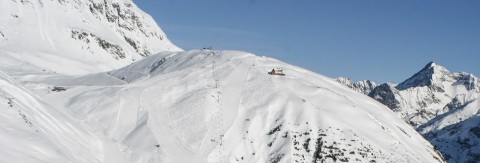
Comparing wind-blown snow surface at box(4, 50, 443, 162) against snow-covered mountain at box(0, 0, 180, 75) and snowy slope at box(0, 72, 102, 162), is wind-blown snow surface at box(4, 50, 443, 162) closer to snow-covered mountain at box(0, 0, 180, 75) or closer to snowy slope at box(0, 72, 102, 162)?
snowy slope at box(0, 72, 102, 162)

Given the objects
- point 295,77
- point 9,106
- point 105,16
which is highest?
point 105,16

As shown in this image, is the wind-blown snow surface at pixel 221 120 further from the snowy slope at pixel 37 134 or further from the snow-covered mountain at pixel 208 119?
the snowy slope at pixel 37 134

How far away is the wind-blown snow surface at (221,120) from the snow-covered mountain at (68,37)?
44702mm

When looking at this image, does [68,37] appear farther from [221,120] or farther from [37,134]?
[37,134]

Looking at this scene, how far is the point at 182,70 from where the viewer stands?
61.1 metres

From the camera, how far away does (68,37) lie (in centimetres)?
13650

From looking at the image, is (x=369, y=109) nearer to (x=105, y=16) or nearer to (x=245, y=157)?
(x=245, y=157)

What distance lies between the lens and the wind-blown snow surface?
135 ft

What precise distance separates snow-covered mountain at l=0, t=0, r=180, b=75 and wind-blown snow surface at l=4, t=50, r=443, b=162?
1760 inches

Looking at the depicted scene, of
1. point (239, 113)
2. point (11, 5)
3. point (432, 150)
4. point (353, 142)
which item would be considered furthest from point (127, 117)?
point (11, 5)

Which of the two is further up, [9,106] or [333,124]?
[333,124]

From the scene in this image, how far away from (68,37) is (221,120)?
9969 cm

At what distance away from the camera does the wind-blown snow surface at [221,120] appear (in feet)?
135

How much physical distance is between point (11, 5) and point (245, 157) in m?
111
